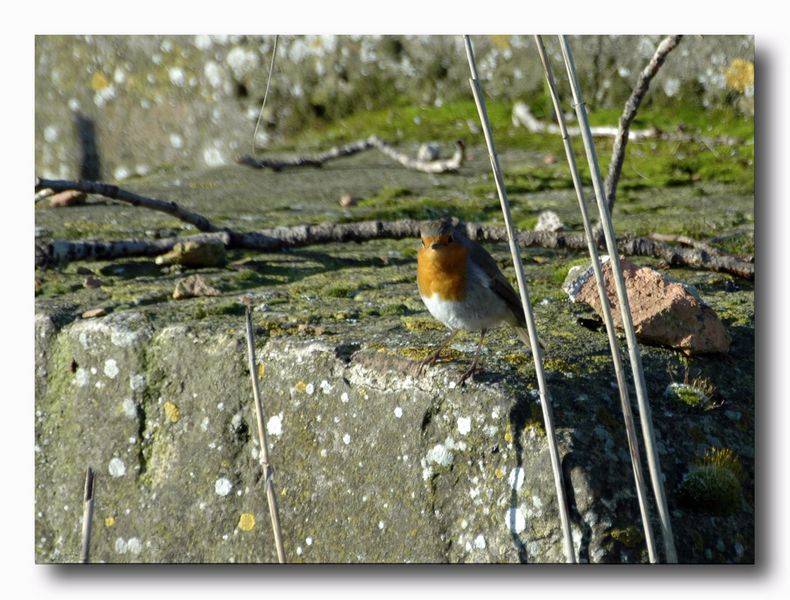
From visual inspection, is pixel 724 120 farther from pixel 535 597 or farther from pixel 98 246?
pixel 98 246

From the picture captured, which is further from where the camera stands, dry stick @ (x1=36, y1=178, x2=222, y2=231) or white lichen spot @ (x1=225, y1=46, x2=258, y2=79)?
white lichen spot @ (x1=225, y1=46, x2=258, y2=79)

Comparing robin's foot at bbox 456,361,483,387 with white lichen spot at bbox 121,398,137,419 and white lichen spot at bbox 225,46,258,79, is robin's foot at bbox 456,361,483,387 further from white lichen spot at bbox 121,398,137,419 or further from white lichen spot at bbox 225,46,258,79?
white lichen spot at bbox 225,46,258,79

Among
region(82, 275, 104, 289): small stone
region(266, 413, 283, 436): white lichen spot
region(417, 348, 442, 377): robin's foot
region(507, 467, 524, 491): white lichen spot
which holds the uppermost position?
region(82, 275, 104, 289): small stone

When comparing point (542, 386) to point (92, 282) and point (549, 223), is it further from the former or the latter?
point (549, 223)

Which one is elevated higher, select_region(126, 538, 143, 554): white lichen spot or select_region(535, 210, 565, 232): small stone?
select_region(535, 210, 565, 232): small stone

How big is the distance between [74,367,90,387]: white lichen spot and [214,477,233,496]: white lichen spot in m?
0.52

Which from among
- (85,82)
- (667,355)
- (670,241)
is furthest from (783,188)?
(85,82)

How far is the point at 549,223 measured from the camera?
3.89 metres

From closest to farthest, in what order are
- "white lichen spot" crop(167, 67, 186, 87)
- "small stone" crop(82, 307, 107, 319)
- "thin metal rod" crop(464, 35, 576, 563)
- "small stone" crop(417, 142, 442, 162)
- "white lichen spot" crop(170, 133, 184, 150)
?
"thin metal rod" crop(464, 35, 576, 563), "small stone" crop(82, 307, 107, 319), "white lichen spot" crop(167, 67, 186, 87), "white lichen spot" crop(170, 133, 184, 150), "small stone" crop(417, 142, 442, 162)

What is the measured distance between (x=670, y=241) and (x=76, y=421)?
2.19m

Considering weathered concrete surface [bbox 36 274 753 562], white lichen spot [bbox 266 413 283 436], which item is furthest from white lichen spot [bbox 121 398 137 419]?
white lichen spot [bbox 266 413 283 436]

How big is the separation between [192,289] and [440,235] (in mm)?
929

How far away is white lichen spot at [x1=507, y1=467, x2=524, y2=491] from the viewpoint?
220cm

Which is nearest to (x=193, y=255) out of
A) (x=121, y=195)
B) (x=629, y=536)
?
(x=121, y=195)
